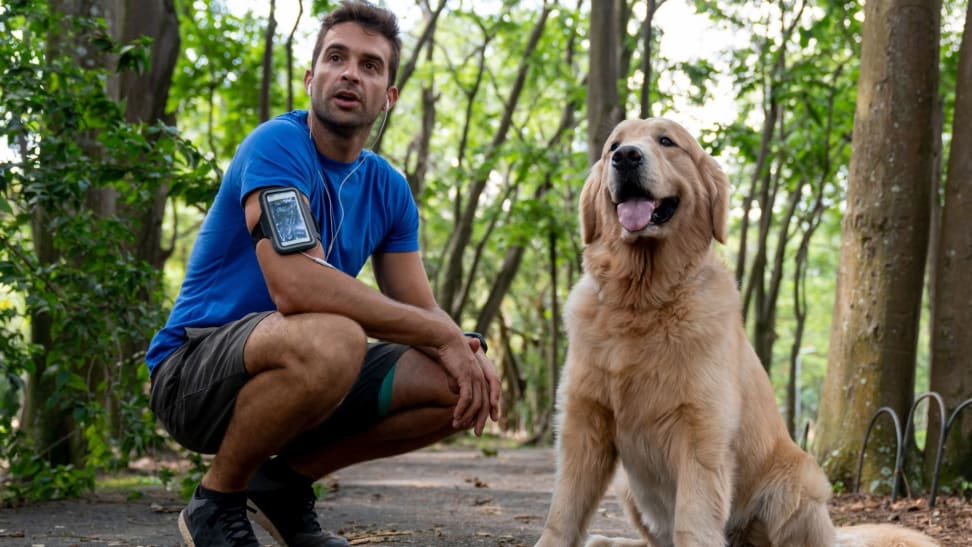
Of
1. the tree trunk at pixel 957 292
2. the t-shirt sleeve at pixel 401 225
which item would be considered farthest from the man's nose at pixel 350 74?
the tree trunk at pixel 957 292

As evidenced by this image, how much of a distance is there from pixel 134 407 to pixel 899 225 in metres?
4.94

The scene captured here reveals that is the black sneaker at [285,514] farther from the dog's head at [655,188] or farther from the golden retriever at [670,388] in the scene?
the dog's head at [655,188]

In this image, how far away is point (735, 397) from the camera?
11.4 ft

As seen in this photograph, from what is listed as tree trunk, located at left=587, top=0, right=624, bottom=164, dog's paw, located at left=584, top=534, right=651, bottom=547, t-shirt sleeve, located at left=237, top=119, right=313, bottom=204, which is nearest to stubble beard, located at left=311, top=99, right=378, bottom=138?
t-shirt sleeve, located at left=237, top=119, right=313, bottom=204

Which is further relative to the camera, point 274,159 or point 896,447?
point 896,447

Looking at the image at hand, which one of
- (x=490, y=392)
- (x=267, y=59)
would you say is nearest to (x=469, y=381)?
(x=490, y=392)

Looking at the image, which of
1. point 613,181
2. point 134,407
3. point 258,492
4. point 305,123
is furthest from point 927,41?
point 134,407

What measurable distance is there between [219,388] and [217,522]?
47 cm

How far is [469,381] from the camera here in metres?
3.32

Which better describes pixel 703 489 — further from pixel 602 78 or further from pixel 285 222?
pixel 602 78

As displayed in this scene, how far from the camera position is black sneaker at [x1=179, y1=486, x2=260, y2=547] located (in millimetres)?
3162

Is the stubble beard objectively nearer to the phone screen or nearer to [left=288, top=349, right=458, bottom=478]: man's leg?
the phone screen

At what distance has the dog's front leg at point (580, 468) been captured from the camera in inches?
136

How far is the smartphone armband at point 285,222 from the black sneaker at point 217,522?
0.94 m
